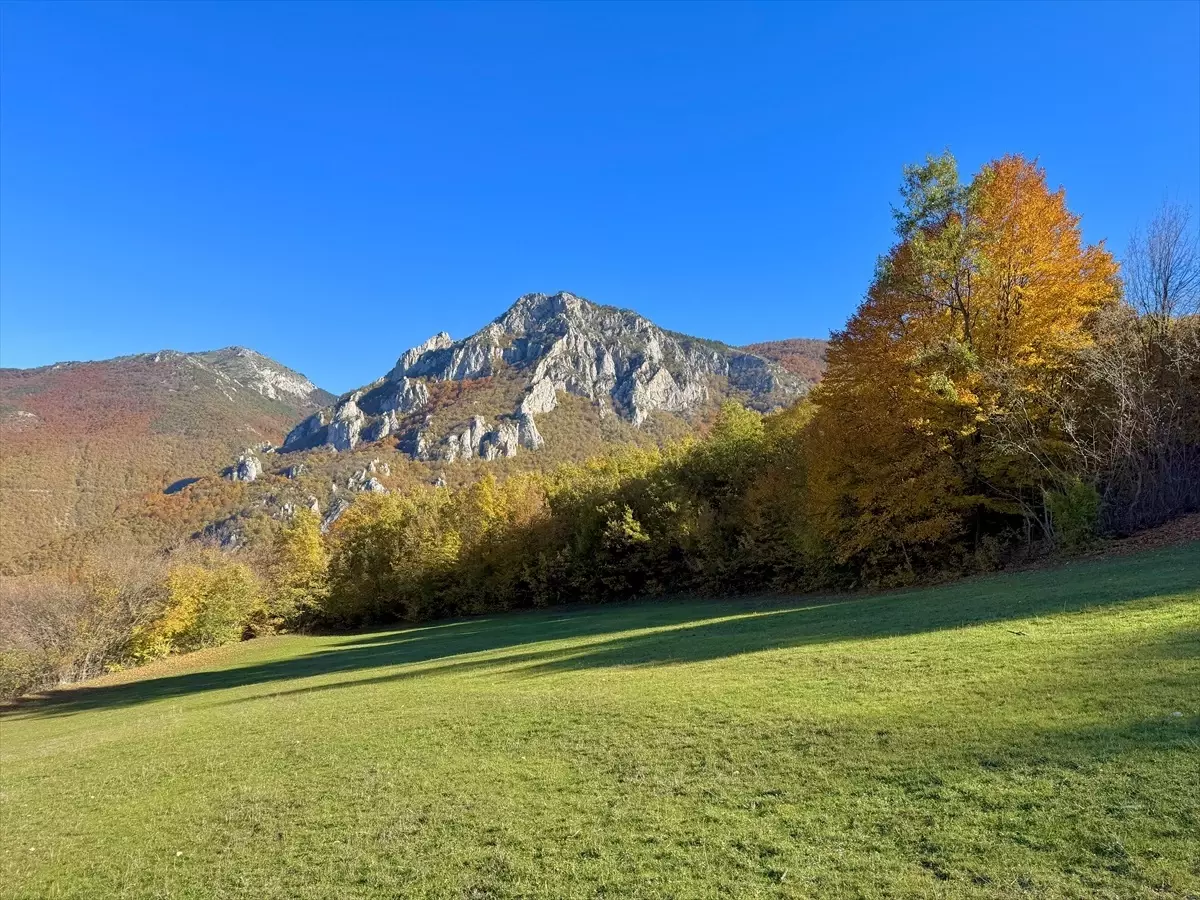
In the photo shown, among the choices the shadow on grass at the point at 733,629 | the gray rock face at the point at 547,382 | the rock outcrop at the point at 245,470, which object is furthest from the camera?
the gray rock face at the point at 547,382

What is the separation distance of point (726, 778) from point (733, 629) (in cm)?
1223

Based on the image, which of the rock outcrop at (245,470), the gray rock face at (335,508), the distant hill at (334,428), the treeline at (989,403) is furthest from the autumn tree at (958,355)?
the rock outcrop at (245,470)

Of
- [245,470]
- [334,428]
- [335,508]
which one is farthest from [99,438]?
[335,508]

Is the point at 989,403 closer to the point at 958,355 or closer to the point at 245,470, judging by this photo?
the point at 958,355

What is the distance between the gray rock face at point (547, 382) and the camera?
465 ft

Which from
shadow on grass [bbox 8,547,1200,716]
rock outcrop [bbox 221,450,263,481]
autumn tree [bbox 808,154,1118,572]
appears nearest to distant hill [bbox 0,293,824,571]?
rock outcrop [bbox 221,450,263,481]

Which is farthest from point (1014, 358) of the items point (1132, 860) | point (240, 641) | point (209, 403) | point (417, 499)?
point (209, 403)

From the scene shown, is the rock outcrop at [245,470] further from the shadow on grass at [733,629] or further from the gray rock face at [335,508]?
the shadow on grass at [733,629]

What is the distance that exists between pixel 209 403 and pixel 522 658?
7636 inches

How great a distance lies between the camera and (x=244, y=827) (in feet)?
29.0

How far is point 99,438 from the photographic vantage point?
461 feet

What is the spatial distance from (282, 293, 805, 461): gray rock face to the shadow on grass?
102m

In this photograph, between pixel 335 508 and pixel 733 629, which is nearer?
pixel 733 629

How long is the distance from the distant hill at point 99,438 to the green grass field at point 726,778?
75.5 meters
